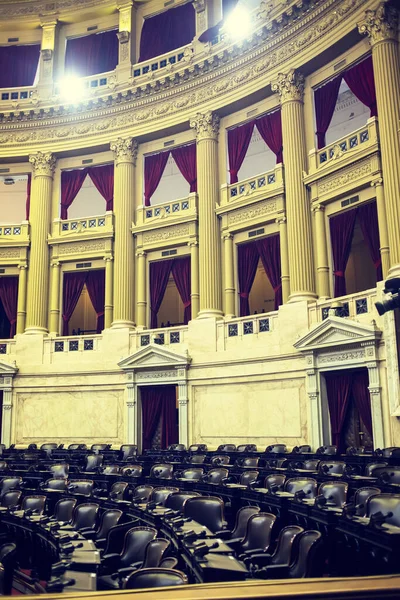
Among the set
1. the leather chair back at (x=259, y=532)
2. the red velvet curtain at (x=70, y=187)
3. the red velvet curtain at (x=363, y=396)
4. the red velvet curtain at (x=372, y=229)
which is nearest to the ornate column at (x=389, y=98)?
the red velvet curtain at (x=372, y=229)

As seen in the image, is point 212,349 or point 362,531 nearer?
point 362,531

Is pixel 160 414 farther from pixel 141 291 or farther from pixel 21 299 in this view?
pixel 21 299

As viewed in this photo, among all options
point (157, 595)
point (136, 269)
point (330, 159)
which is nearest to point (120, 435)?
point (136, 269)

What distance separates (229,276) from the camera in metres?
18.6

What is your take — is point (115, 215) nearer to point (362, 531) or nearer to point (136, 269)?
point (136, 269)

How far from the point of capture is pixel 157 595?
2684 mm

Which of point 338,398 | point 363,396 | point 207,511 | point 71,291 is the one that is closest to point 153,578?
point 207,511

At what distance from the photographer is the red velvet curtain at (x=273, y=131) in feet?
59.8

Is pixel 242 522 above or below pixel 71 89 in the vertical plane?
below

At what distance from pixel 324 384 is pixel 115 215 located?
388 inches

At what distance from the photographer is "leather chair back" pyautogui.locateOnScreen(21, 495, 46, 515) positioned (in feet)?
28.5

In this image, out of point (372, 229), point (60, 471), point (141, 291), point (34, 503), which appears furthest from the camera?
point (141, 291)

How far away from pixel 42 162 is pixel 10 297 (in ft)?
16.2

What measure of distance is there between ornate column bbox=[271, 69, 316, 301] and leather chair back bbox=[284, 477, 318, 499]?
792cm
